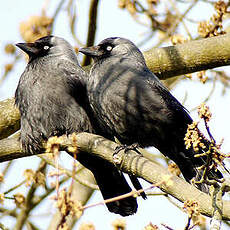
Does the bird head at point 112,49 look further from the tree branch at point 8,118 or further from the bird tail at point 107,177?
the bird tail at point 107,177

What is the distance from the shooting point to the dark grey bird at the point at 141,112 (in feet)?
15.7

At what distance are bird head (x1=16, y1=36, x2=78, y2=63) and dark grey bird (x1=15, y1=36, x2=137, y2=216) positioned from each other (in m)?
0.25

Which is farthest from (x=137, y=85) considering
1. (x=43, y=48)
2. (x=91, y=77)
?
(x=43, y=48)

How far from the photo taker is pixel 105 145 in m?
4.22

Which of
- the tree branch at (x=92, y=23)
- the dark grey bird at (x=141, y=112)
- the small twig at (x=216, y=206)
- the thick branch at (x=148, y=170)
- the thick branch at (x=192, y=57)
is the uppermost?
the tree branch at (x=92, y=23)

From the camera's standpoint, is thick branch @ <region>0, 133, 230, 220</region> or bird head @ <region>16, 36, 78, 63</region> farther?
bird head @ <region>16, 36, 78, 63</region>

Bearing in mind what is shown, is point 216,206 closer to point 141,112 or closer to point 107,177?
point 141,112

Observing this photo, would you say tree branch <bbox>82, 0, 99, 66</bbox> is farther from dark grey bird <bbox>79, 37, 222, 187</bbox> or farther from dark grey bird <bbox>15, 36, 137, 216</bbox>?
dark grey bird <bbox>79, 37, 222, 187</bbox>

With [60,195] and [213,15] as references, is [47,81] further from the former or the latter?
[60,195]

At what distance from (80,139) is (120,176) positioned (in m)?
1.11

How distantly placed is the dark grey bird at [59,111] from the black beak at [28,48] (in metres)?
0.28

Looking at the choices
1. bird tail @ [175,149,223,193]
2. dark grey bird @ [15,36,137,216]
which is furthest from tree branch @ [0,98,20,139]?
bird tail @ [175,149,223,193]

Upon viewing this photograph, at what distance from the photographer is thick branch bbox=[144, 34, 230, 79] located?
5117 mm

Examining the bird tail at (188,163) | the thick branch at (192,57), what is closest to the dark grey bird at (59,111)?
the bird tail at (188,163)
